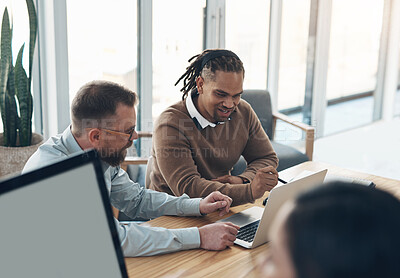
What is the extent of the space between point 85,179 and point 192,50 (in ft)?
10.4

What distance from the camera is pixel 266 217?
1.46m

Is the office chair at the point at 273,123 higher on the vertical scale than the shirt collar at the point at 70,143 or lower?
lower

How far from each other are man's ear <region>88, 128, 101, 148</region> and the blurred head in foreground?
115cm

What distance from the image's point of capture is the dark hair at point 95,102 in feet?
5.24

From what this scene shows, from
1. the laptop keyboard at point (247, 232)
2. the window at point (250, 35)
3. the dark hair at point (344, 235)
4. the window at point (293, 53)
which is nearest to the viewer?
the dark hair at point (344, 235)

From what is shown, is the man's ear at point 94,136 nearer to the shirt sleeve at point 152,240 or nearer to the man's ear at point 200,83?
the shirt sleeve at point 152,240

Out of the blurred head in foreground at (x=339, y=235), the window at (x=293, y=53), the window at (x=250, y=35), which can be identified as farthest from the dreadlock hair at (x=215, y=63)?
the window at (x=293, y=53)

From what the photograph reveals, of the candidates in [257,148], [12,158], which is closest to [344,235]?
[257,148]

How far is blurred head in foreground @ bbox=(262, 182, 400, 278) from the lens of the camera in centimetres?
44

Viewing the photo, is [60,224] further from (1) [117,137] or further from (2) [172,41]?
(2) [172,41]

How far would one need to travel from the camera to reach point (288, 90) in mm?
4758

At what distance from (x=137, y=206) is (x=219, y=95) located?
603mm

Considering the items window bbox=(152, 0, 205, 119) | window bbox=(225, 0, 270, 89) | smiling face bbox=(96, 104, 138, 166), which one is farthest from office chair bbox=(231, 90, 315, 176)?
smiling face bbox=(96, 104, 138, 166)

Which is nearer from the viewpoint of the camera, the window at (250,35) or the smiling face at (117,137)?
the smiling face at (117,137)
